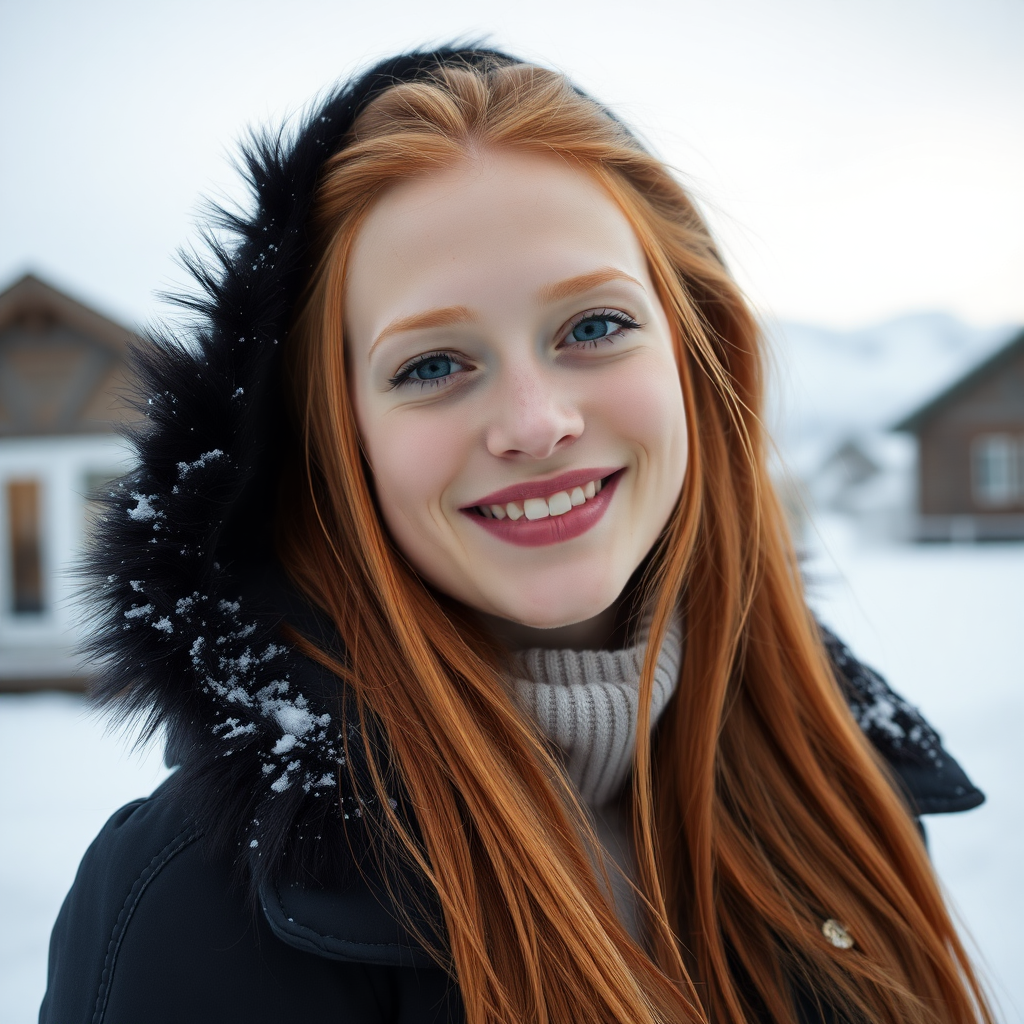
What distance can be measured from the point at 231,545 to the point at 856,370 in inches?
4236

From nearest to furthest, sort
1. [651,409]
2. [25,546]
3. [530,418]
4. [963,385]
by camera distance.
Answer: [530,418] → [651,409] → [25,546] → [963,385]

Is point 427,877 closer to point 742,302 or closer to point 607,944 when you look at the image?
point 607,944

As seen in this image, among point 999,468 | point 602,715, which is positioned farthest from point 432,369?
point 999,468

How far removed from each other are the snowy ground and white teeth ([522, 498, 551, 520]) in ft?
2.24

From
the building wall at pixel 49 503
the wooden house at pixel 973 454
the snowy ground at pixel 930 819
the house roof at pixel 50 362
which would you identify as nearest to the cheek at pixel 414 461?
the snowy ground at pixel 930 819

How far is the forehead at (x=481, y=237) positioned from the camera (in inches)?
43.9

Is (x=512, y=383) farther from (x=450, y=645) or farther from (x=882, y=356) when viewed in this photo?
(x=882, y=356)

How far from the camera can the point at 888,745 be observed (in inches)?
64.2

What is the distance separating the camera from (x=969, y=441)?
15289mm

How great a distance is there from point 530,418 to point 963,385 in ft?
55.8


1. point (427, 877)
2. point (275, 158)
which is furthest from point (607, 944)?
point (275, 158)

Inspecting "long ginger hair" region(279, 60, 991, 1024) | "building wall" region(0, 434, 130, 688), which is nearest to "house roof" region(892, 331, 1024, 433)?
"building wall" region(0, 434, 130, 688)

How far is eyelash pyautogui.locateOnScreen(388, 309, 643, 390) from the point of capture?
1.18 metres

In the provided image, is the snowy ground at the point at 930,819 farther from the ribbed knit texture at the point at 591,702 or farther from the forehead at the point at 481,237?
the forehead at the point at 481,237
